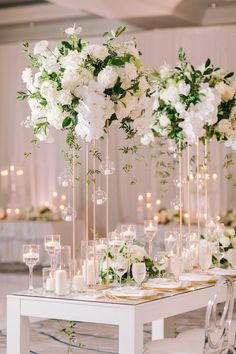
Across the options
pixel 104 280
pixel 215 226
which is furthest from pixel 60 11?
pixel 104 280

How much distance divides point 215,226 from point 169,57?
7106 millimetres

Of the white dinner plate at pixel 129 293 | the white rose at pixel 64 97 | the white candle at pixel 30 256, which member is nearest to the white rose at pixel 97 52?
the white rose at pixel 64 97

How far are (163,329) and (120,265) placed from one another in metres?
1.31

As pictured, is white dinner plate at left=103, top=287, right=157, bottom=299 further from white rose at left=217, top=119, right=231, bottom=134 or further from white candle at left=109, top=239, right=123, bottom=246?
white rose at left=217, top=119, right=231, bottom=134

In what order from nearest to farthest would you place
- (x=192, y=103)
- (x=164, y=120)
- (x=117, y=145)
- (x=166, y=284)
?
(x=166, y=284), (x=192, y=103), (x=164, y=120), (x=117, y=145)

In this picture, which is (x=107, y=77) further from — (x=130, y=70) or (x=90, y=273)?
(x=90, y=273)

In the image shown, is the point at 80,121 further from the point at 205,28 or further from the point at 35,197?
the point at 35,197

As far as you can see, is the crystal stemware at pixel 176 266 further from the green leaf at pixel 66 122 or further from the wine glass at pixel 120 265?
the green leaf at pixel 66 122

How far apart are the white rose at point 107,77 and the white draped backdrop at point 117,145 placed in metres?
8.56

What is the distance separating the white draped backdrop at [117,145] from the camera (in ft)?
45.7

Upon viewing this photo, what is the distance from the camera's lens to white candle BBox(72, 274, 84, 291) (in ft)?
17.9

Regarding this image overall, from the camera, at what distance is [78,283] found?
5.45m

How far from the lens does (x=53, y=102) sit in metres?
5.42

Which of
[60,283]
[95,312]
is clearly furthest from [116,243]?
[95,312]
